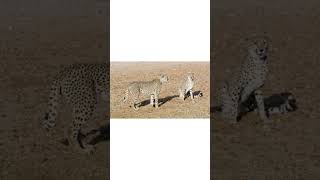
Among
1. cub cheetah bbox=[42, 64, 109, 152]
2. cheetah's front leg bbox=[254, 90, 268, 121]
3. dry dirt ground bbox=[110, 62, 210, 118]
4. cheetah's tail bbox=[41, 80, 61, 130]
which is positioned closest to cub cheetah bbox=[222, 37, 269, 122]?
cheetah's front leg bbox=[254, 90, 268, 121]

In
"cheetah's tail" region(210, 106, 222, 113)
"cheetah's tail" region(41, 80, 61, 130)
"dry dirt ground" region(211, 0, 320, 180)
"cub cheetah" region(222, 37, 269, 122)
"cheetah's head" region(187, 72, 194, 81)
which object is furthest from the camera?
"cheetah's tail" region(210, 106, 222, 113)

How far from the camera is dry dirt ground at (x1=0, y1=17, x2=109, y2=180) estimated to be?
442 cm

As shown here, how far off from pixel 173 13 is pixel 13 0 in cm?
646

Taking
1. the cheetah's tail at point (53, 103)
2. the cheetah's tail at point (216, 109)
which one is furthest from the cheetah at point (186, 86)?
the cheetah's tail at point (216, 109)

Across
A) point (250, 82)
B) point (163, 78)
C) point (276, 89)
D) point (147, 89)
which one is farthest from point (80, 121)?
point (276, 89)

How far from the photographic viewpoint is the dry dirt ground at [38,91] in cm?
442

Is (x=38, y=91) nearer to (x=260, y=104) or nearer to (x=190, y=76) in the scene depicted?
(x=260, y=104)

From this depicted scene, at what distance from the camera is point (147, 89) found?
13.4 feet

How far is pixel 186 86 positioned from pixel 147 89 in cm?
26

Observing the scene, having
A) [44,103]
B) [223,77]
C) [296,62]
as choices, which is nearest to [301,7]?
[296,62]

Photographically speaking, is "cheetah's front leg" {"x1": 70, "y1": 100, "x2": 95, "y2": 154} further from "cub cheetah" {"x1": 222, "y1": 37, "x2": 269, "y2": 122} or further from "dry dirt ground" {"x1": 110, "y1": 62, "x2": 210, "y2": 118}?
"cub cheetah" {"x1": 222, "y1": 37, "x2": 269, "y2": 122}

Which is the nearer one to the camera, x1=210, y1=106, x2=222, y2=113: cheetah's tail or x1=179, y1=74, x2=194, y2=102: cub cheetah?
x1=179, y1=74, x2=194, y2=102: cub cheetah

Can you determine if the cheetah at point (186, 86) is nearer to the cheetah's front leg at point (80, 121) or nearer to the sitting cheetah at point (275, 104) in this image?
the cheetah's front leg at point (80, 121)

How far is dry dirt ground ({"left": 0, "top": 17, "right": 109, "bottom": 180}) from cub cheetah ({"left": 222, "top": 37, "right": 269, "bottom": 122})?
1089 mm
